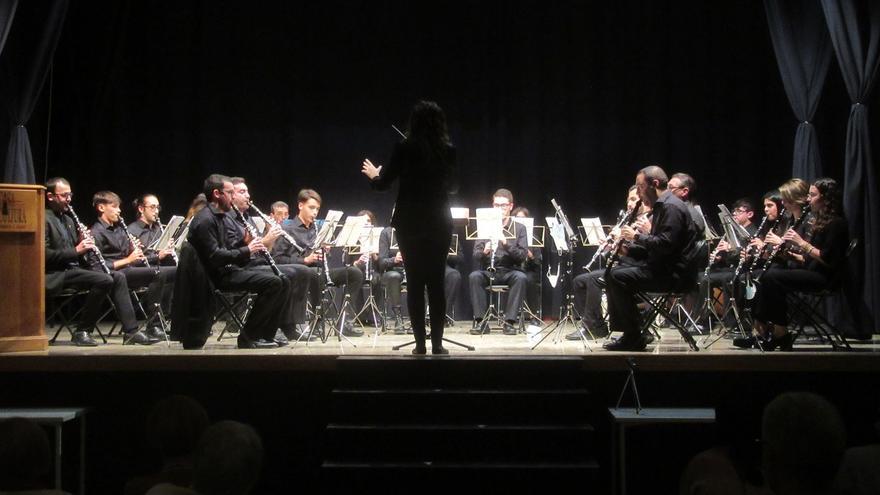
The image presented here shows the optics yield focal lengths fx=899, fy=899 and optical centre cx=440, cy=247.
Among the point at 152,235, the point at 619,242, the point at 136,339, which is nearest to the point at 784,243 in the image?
the point at 619,242

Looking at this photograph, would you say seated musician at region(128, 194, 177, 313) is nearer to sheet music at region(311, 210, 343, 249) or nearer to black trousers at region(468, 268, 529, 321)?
sheet music at region(311, 210, 343, 249)

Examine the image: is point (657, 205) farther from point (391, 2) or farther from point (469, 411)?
point (391, 2)

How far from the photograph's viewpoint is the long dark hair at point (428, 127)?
572 centimetres

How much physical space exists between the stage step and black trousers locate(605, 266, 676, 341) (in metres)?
1.06

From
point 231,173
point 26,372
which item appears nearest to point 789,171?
point 231,173

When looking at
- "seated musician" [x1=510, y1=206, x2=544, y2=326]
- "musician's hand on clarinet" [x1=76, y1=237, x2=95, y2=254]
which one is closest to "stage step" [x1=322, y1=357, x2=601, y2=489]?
"musician's hand on clarinet" [x1=76, y1=237, x2=95, y2=254]

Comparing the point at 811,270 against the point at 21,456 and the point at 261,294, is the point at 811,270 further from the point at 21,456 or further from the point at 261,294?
the point at 21,456

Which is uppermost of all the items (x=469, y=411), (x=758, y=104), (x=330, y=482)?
(x=758, y=104)

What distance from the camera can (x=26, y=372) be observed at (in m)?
5.99

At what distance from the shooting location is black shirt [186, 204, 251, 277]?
22.5 feet

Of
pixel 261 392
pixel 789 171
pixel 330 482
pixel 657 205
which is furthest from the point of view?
pixel 789 171

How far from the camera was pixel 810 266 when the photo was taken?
6809mm

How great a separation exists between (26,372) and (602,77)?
7557 millimetres

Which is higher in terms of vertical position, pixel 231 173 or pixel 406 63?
pixel 406 63
